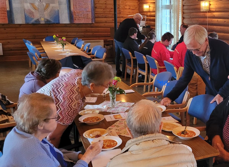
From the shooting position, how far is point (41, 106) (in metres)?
1.45

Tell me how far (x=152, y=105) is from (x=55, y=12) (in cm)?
947

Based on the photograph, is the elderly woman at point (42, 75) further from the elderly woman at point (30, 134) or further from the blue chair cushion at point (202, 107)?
the blue chair cushion at point (202, 107)

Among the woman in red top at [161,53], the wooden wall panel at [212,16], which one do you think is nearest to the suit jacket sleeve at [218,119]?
the woman in red top at [161,53]

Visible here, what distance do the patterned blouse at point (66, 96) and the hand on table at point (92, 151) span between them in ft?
1.28

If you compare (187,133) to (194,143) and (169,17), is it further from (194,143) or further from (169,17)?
(169,17)

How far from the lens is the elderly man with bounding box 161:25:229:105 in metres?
2.37

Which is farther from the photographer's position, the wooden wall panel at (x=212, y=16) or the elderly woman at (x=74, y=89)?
the wooden wall panel at (x=212, y=16)

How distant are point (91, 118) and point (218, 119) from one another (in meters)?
1.13

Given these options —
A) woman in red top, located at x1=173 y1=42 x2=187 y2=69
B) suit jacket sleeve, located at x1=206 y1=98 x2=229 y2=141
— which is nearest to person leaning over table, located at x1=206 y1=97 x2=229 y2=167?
suit jacket sleeve, located at x1=206 y1=98 x2=229 y2=141

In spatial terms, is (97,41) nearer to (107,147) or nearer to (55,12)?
(55,12)

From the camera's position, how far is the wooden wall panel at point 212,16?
5.87 meters

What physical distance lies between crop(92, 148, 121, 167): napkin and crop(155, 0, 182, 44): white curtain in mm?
6460

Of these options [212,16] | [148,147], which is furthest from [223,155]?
[212,16]

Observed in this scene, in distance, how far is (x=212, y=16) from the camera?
6328 mm
